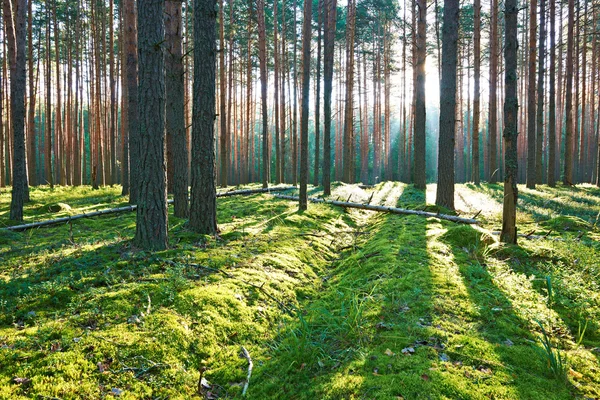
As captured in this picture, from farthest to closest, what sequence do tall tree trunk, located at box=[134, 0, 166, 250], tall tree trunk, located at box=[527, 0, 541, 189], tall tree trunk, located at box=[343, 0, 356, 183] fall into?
tall tree trunk, located at box=[343, 0, 356, 183] → tall tree trunk, located at box=[527, 0, 541, 189] → tall tree trunk, located at box=[134, 0, 166, 250]

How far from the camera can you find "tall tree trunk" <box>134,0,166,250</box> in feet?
17.9

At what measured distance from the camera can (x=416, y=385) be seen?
8.69 feet

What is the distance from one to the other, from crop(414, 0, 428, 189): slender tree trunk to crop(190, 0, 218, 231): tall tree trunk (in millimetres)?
11174

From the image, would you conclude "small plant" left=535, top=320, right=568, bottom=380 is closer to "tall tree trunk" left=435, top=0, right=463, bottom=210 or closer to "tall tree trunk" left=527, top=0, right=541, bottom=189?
"tall tree trunk" left=435, top=0, right=463, bottom=210

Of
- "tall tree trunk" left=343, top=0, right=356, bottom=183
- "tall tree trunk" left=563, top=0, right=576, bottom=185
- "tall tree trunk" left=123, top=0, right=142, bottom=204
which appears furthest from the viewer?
"tall tree trunk" left=343, top=0, right=356, bottom=183

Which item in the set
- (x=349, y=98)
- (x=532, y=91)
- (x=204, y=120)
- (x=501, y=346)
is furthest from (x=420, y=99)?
(x=501, y=346)

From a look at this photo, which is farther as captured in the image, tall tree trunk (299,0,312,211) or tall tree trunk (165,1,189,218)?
tall tree trunk (299,0,312,211)

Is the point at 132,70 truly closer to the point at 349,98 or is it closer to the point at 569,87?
the point at 349,98

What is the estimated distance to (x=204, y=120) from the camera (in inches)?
266

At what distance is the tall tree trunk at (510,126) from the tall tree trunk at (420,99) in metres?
9.17

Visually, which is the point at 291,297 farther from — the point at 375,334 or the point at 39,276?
the point at 39,276

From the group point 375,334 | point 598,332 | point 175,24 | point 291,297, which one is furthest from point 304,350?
point 175,24

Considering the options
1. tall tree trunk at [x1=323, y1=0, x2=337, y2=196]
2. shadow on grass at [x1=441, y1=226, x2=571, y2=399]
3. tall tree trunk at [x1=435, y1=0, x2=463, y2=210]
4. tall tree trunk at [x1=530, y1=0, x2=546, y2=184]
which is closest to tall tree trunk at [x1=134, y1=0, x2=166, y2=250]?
shadow on grass at [x1=441, y1=226, x2=571, y2=399]

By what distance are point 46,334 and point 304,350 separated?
2386 millimetres
